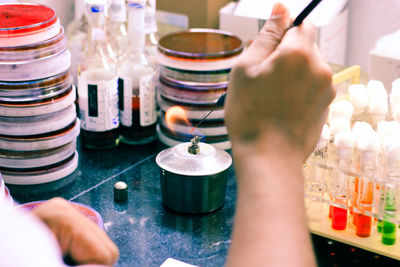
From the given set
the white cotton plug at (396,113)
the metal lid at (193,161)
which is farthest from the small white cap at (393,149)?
the metal lid at (193,161)

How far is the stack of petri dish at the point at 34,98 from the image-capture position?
1310mm

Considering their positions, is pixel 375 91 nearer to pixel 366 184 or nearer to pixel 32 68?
pixel 366 184

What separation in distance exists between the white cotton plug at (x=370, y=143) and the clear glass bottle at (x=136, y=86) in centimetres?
63

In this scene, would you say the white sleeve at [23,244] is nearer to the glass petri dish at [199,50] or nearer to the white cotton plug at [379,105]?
the white cotton plug at [379,105]

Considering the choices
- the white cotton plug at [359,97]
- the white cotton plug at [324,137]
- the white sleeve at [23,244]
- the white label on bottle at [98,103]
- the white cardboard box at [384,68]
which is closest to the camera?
the white sleeve at [23,244]

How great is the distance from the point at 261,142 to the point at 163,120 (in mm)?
891

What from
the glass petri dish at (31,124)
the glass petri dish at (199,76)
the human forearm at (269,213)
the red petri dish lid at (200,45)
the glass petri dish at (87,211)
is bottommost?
the glass petri dish at (87,211)

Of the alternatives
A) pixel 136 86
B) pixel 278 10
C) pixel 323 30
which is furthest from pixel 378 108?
pixel 323 30

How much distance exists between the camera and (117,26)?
1.75 meters

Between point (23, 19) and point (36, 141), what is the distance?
27 cm

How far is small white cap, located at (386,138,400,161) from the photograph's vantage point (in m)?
1.08

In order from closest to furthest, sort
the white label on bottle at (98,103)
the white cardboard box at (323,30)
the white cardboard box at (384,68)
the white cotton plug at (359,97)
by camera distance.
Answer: the white cotton plug at (359,97) < the white label on bottle at (98,103) < the white cardboard box at (384,68) < the white cardboard box at (323,30)

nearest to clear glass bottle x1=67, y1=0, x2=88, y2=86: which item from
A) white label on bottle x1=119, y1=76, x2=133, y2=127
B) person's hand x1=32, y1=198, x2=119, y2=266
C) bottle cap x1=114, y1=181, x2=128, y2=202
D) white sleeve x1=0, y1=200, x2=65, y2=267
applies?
white label on bottle x1=119, y1=76, x2=133, y2=127

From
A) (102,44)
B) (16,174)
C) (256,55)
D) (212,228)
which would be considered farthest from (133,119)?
(256,55)
